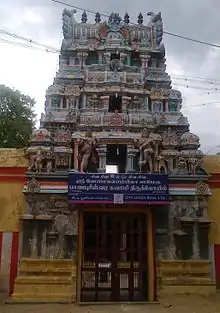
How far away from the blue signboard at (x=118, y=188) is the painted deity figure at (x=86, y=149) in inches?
39.4

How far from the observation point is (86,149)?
12.9m

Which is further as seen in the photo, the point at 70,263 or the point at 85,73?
the point at 85,73

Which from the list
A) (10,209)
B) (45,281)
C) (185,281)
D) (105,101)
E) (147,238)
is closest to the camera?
(45,281)

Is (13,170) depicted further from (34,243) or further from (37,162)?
(34,243)

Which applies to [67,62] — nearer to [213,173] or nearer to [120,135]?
[120,135]

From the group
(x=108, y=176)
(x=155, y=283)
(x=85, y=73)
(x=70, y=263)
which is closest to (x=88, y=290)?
(x=70, y=263)

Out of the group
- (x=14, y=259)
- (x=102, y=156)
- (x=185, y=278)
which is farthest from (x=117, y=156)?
(x=14, y=259)

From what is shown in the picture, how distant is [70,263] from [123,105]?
6.07 m

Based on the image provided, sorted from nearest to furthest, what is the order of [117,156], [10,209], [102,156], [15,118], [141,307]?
[141,307], [10,209], [102,156], [117,156], [15,118]

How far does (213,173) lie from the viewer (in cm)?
1293

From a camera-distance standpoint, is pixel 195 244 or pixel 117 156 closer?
pixel 195 244

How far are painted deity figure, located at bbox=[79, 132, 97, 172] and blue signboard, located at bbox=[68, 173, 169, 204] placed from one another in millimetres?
1001

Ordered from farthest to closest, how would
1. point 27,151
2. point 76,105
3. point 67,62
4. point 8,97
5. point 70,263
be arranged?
point 8,97 → point 67,62 → point 76,105 → point 27,151 → point 70,263

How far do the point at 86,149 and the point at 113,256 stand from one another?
3.72 meters
